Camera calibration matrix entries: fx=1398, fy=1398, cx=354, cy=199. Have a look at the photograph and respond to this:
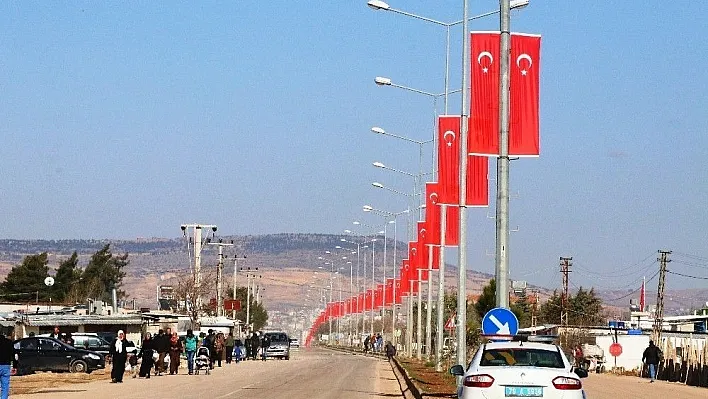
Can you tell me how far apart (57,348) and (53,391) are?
1583 centimetres

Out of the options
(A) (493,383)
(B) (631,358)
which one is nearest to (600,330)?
(B) (631,358)

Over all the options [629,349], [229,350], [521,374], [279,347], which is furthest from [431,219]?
[629,349]

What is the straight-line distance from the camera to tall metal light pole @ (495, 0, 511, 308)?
28.8m

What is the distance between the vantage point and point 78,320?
73250mm

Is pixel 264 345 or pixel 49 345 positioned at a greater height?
pixel 264 345

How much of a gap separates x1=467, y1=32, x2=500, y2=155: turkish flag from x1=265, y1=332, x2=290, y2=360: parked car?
2365 inches

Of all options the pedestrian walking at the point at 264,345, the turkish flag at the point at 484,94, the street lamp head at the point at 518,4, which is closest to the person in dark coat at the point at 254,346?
the pedestrian walking at the point at 264,345

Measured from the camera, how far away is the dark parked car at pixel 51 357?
52.6m

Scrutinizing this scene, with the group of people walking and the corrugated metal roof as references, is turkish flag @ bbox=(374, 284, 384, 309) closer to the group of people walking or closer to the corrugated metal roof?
the corrugated metal roof

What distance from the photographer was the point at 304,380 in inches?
1869

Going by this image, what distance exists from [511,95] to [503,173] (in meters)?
1.83

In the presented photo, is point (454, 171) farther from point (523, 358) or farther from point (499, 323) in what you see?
point (523, 358)

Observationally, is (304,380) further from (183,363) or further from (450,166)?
(183,363)

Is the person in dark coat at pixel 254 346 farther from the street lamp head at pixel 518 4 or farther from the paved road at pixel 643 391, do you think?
the street lamp head at pixel 518 4
